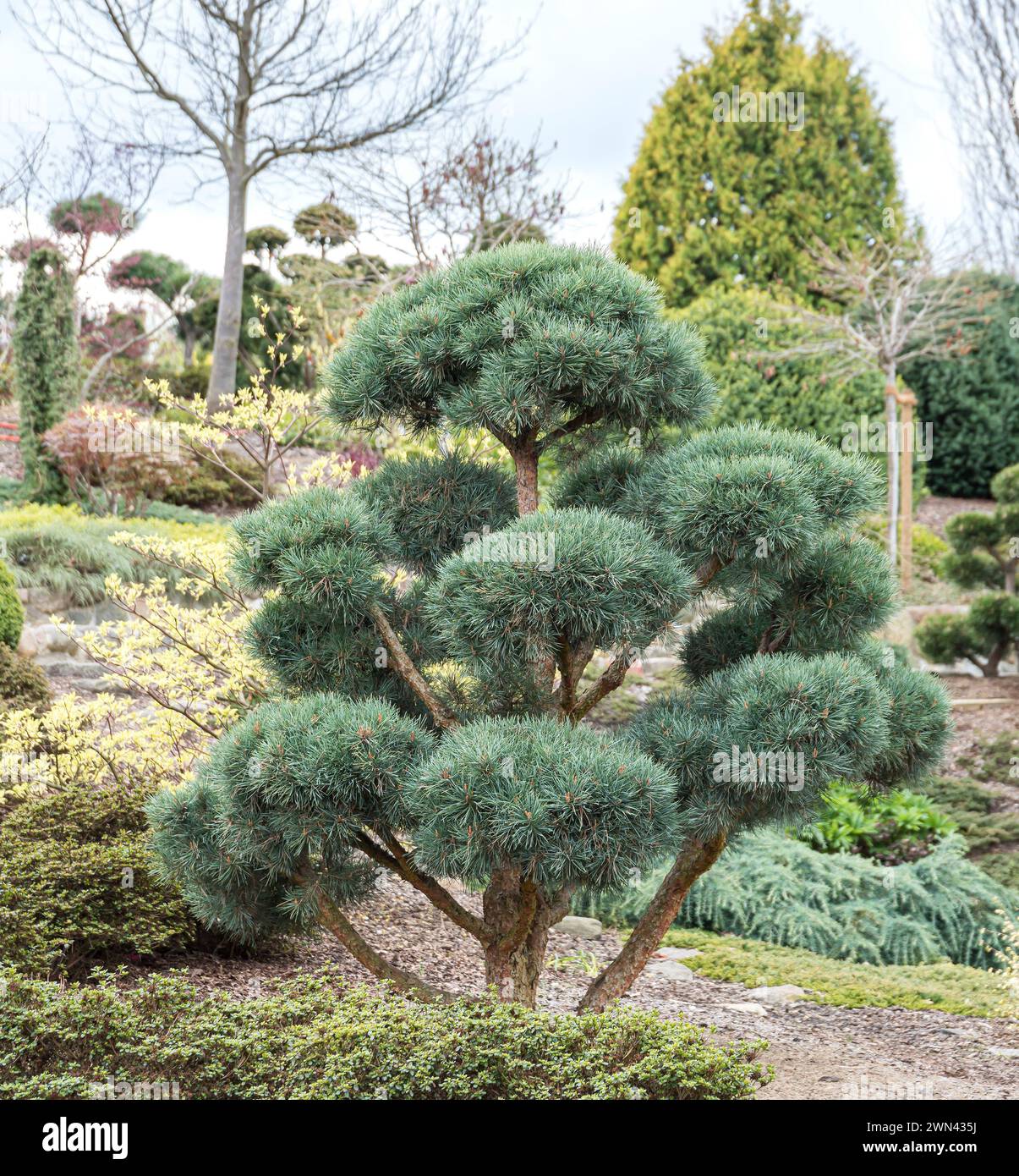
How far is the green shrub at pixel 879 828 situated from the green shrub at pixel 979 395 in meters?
8.66

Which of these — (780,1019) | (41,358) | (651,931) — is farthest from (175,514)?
(651,931)

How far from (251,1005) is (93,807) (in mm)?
1721

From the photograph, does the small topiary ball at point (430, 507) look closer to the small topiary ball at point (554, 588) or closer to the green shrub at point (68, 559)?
the small topiary ball at point (554, 588)

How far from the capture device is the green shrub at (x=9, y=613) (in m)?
6.70

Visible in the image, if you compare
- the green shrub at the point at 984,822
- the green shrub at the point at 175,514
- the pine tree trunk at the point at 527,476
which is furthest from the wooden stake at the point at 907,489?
the pine tree trunk at the point at 527,476

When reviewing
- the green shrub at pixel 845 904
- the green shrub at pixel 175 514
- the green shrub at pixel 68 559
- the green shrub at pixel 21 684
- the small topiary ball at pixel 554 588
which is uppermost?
the green shrub at pixel 175 514

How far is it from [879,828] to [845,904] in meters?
1.16

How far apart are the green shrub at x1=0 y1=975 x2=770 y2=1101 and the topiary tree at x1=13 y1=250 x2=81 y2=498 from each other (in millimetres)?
8378

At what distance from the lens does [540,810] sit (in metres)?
2.95

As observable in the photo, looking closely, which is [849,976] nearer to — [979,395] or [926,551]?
[926,551]

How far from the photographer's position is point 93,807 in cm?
470

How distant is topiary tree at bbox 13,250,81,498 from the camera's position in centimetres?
1066
